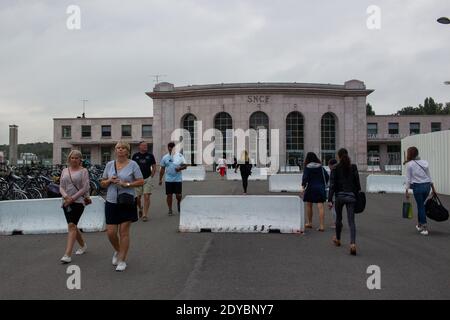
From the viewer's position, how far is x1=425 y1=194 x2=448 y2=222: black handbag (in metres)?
9.31

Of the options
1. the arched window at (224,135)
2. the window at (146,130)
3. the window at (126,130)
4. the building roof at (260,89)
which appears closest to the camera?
the arched window at (224,135)

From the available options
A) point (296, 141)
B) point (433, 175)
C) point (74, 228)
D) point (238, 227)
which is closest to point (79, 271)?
point (74, 228)

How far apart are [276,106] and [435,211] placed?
49072 millimetres

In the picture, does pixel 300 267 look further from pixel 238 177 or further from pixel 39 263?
pixel 238 177

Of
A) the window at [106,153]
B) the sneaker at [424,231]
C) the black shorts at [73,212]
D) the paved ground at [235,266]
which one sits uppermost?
the window at [106,153]

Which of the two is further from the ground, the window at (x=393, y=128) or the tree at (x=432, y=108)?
the tree at (x=432, y=108)

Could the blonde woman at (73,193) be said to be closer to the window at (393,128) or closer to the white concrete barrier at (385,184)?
the white concrete barrier at (385,184)

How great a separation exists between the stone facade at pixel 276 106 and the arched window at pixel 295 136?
2.12ft

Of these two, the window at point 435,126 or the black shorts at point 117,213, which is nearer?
the black shorts at point 117,213

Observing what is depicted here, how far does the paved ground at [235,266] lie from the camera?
207 inches

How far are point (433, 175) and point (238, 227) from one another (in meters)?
14.3

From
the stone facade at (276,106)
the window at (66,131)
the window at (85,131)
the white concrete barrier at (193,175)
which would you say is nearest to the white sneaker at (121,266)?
the white concrete barrier at (193,175)

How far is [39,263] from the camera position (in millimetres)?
6879

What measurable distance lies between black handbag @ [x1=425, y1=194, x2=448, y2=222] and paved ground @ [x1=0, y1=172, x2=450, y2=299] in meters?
0.37
